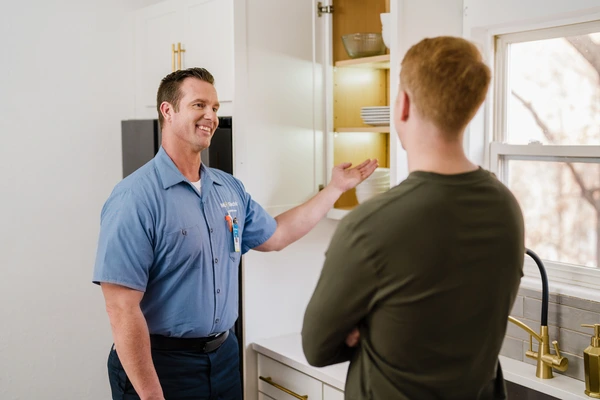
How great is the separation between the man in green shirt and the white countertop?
3.34 ft

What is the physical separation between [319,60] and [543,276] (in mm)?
1309

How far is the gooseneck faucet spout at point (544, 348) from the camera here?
221cm

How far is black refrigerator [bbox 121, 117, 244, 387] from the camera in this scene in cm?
265

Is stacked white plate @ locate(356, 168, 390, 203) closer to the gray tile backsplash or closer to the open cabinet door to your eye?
the open cabinet door

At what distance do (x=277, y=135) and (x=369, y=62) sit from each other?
48cm

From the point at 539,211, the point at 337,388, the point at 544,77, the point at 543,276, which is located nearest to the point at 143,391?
the point at 337,388

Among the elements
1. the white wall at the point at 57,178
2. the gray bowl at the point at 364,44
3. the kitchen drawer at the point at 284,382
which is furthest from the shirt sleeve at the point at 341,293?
the white wall at the point at 57,178

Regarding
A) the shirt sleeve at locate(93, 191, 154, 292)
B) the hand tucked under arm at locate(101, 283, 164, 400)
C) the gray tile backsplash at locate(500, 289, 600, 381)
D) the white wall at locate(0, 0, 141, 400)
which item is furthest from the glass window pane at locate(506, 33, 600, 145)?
the white wall at locate(0, 0, 141, 400)

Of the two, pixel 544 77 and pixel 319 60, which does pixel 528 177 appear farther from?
pixel 319 60

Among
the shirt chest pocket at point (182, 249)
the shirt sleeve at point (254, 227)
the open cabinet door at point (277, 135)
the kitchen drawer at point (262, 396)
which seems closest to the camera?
the shirt chest pocket at point (182, 249)

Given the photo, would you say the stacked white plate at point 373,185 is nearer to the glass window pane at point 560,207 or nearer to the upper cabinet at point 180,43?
the glass window pane at point 560,207

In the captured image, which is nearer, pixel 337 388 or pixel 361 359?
pixel 361 359

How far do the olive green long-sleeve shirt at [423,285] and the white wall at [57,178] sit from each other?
2.21m

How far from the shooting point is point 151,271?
6.87 ft
